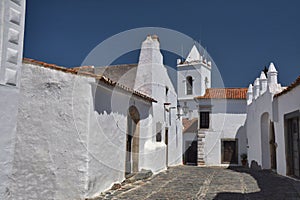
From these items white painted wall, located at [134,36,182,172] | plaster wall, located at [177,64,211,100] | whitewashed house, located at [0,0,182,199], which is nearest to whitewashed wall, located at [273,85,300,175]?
white painted wall, located at [134,36,182,172]

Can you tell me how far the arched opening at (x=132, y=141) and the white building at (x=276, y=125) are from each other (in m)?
5.29

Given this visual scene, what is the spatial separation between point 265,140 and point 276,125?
228 cm

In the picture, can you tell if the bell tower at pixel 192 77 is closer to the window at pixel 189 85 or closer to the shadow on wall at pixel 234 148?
the window at pixel 189 85

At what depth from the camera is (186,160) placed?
2133cm

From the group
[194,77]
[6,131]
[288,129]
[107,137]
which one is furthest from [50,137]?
[194,77]

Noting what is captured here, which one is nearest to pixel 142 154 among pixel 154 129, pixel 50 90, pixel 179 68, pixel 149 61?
pixel 154 129

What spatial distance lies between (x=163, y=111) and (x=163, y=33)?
147 inches

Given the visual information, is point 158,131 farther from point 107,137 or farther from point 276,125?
point 107,137

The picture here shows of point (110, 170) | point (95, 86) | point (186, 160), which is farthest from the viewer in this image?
point (186, 160)

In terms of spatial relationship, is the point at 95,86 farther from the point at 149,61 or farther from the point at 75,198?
the point at 149,61

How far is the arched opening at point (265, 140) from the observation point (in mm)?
13149

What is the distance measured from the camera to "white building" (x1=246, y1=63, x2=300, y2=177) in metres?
9.61

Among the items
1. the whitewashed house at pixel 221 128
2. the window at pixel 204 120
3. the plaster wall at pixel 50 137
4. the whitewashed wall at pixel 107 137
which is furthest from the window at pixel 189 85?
the plaster wall at pixel 50 137

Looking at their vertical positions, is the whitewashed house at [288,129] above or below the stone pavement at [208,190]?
above
